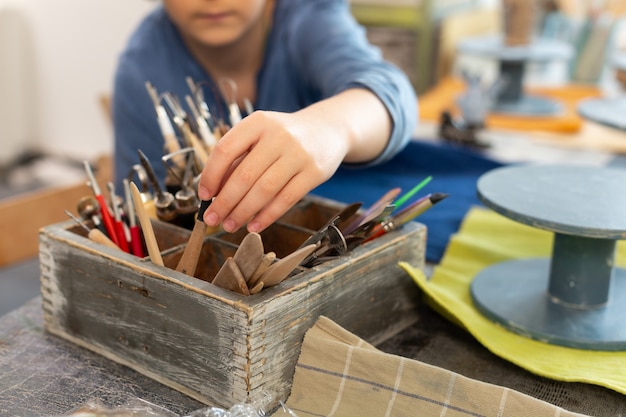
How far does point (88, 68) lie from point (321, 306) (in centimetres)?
229

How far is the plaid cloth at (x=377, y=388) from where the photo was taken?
0.50 metres

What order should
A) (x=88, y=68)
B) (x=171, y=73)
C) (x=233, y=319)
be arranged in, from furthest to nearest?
1. (x=88, y=68)
2. (x=171, y=73)
3. (x=233, y=319)

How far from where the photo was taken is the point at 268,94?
1021 mm

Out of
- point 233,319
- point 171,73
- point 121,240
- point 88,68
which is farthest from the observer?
point 88,68

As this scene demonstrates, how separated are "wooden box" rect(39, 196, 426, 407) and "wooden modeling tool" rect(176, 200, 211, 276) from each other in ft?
0.08

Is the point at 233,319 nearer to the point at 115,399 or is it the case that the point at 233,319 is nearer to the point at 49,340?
the point at 115,399

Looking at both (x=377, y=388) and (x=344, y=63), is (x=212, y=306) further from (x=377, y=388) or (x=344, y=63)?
(x=344, y=63)

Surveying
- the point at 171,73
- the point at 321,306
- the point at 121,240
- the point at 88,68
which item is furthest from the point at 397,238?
the point at 88,68

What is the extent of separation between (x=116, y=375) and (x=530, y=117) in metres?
1.13

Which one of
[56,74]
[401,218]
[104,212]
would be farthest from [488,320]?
[56,74]

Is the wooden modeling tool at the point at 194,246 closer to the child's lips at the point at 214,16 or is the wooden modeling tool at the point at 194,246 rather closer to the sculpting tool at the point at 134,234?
the sculpting tool at the point at 134,234

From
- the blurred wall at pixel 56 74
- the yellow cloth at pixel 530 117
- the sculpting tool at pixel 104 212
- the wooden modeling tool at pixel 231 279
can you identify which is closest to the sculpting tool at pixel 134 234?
the sculpting tool at pixel 104 212

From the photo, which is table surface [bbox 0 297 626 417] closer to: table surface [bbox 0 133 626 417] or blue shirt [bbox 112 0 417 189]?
table surface [bbox 0 133 626 417]

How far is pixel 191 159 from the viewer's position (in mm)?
650
